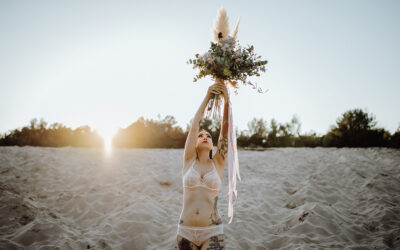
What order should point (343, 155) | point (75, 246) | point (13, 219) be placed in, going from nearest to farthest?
point (75, 246), point (13, 219), point (343, 155)

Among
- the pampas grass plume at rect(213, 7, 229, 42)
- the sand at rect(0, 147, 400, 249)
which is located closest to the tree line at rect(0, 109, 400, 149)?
the sand at rect(0, 147, 400, 249)

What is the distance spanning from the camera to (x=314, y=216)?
5.16 meters

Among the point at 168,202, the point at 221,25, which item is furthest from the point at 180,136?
the point at 221,25

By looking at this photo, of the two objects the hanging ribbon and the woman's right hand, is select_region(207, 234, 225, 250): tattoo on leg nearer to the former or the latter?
the hanging ribbon

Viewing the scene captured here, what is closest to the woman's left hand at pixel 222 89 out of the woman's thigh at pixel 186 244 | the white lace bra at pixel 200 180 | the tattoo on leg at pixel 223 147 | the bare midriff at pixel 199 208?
the tattoo on leg at pixel 223 147

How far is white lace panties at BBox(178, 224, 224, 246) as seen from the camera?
2.38 meters

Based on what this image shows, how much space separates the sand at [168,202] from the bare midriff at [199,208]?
2.25 meters

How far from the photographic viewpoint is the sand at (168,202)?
14.5 feet

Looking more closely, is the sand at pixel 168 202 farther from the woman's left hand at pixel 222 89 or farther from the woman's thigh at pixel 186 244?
the woman's left hand at pixel 222 89

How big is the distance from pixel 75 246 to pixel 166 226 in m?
1.83

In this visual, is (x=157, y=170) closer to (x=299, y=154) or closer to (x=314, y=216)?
(x=314, y=216)

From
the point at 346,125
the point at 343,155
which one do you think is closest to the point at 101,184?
the point at 343,155

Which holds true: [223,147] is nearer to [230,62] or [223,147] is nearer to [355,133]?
[230,62]

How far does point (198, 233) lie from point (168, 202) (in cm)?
449
